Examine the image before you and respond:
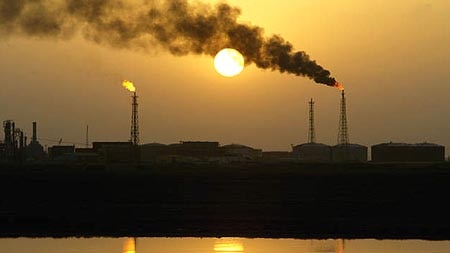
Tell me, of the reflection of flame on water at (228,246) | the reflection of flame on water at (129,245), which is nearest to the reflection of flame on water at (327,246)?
the reflection of flame on water at (228,246)

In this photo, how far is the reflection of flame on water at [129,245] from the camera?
41406 mm

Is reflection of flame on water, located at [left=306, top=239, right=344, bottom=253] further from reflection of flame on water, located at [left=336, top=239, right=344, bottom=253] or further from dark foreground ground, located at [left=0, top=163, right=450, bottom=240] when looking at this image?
dark foreground ground, located at [left=0, top=163, right=450, bottom=240]

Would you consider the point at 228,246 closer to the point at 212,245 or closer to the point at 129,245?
the point at 212,245

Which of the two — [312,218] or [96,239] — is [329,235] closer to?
[312,218]

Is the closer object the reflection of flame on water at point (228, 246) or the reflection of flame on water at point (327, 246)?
the reflection of flame on water at point (228, 246)

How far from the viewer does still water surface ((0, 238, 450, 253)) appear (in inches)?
1624

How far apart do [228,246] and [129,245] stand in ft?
15.3

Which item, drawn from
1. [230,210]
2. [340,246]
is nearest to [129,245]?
[340,246]

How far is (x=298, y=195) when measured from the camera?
74625 millimetres

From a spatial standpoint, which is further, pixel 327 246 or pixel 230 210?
pixel 230 210

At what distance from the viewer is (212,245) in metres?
Answer: 43.0

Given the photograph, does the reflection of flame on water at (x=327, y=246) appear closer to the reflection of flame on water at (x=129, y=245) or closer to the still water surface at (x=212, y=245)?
the still water surface at (x=212, y=245)

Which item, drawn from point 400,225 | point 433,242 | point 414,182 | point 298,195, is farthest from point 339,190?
point 433,242

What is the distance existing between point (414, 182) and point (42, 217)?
4695 cm
